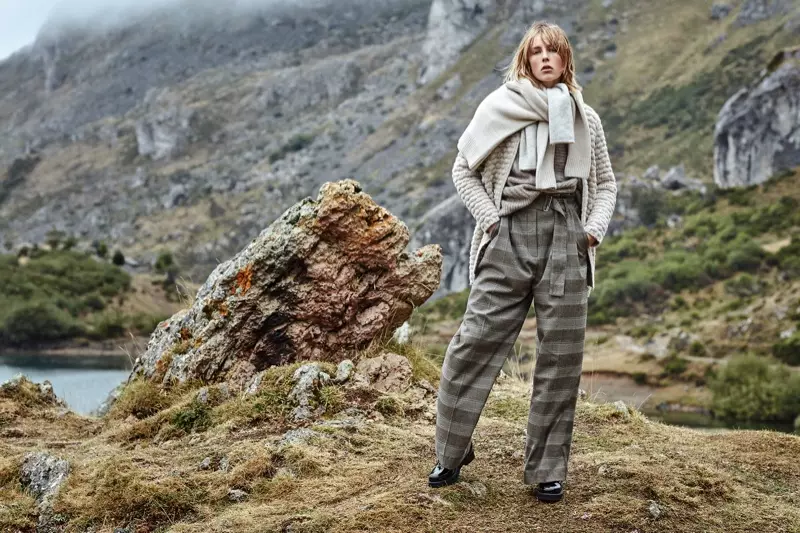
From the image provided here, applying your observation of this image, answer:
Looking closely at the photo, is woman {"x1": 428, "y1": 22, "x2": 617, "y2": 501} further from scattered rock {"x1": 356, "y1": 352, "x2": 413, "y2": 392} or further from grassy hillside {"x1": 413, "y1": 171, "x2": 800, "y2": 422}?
grassy hillside {"x1": 413, "y1": 171, "x2": 800, "y2": 422}

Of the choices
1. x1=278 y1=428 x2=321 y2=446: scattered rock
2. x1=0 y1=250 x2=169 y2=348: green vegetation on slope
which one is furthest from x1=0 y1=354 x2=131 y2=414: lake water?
x1=278 y1=428 x2=321 y2=446: scattered rock

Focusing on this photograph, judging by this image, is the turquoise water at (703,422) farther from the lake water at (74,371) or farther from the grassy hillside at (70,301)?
the grassy hillside at (70,301)

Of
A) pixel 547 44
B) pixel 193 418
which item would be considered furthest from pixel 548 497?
pixel 193 418

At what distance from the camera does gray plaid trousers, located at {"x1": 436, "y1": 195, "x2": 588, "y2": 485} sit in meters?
4.72

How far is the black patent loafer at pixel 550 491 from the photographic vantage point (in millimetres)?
4699

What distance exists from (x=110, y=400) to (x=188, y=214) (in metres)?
168

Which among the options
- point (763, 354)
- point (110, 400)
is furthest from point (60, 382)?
point (763, 354)

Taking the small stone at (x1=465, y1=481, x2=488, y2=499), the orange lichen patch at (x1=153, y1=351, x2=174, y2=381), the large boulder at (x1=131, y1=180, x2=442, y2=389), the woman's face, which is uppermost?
the woman's face

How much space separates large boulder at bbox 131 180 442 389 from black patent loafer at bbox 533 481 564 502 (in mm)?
2996

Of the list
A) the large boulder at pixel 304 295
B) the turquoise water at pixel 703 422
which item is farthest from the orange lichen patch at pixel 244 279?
the turquoise water at pixel 703 422

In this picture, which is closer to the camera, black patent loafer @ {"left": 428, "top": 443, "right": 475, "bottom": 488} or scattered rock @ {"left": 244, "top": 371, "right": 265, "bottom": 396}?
black patent loafer @ {"left": 428, "top": 443, "right": 475, "bottom": 488}

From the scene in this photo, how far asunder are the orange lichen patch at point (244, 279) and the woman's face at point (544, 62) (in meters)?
3.39

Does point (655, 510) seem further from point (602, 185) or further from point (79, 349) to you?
point (79, 349)

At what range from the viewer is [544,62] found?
4828mm
